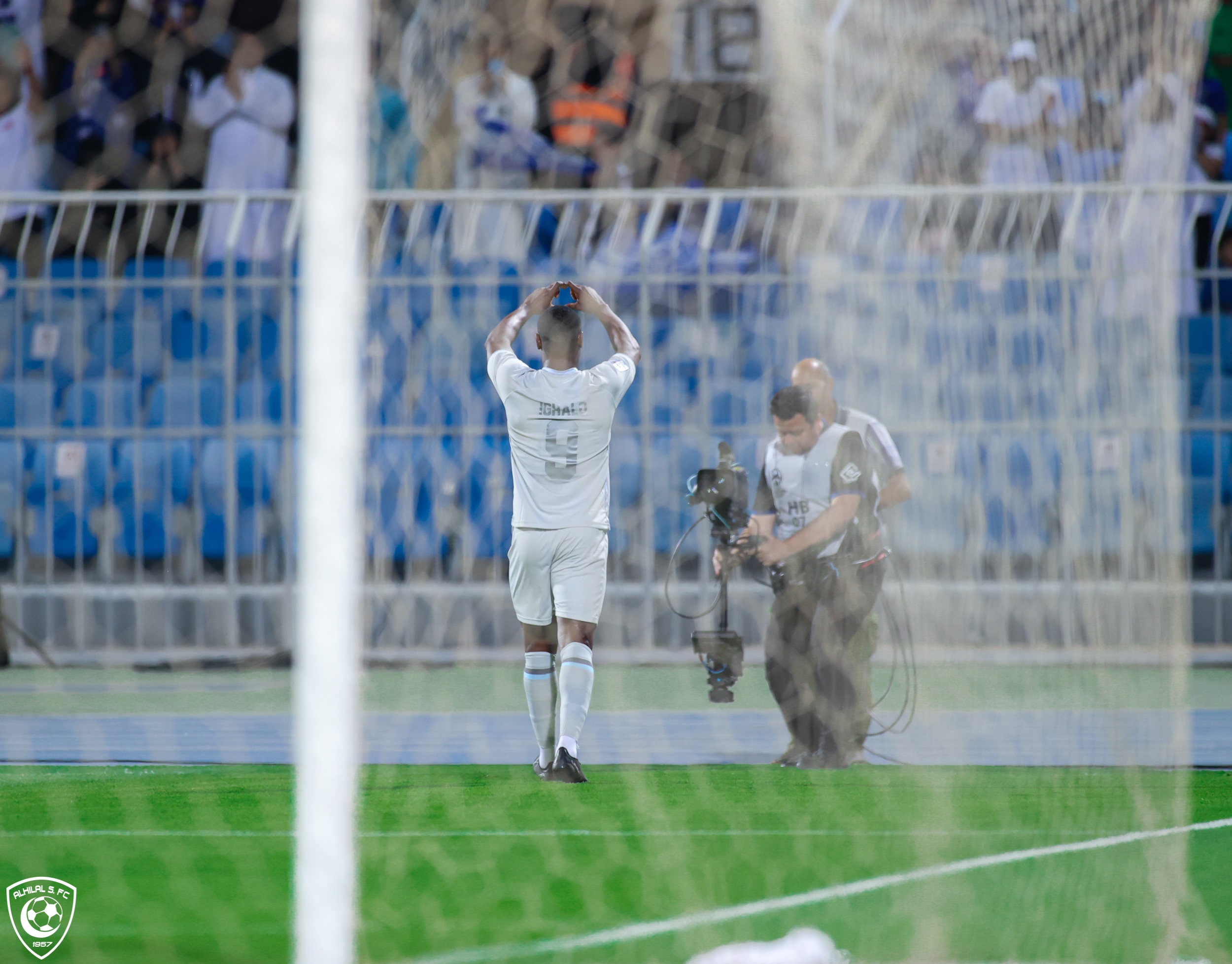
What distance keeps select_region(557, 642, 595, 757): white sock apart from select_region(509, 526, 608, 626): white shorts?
14 centimetres

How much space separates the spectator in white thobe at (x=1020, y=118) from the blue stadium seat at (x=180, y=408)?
18.3ft

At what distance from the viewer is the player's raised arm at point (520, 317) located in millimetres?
5520

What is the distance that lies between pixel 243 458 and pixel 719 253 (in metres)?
2.98

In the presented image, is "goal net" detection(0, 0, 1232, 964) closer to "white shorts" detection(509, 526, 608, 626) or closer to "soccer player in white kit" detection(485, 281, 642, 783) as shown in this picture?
→ "soccer player in white kit" detection(485, 281, 642, 783)

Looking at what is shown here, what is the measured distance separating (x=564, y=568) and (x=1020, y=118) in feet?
6.80

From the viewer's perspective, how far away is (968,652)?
23.5 feet

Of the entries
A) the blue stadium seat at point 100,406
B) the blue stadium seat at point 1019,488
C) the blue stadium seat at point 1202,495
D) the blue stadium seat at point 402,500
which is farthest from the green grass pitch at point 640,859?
the blue stadium seat at point 100,406

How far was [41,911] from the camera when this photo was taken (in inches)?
155

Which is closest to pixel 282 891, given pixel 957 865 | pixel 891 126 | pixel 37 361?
pixel 957 865

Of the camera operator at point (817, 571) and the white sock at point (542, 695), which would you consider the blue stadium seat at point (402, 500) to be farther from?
the white sock at point (542, 695)

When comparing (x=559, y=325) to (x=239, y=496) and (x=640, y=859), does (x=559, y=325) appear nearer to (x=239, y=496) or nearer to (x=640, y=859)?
(x=640, y=859)

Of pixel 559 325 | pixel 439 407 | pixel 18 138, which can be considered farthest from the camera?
pixel 439 407

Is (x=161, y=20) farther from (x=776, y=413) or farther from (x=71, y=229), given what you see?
(x=776, y=413)

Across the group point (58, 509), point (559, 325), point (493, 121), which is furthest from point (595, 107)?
point (58, 509)
